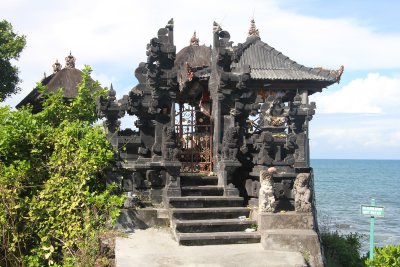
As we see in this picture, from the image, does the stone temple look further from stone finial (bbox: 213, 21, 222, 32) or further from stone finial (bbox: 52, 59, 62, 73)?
stone finial (bbox: 52, 59, 62, 73)

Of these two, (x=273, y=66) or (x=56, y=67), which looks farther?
(x=273, y=66)

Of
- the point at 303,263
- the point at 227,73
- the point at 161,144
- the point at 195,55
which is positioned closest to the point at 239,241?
the point at 303,263

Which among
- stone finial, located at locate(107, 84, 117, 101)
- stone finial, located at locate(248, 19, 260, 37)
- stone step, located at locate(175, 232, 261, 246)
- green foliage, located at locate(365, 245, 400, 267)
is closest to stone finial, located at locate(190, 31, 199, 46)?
stone finial, located at locate(248, 19, 260, 37)

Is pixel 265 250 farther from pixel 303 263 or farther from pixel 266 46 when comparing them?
pixel 266 46

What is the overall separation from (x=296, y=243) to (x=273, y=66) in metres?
13.8

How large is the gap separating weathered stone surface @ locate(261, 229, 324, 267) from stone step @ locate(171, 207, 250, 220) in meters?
1.15

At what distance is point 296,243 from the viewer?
29.2ft

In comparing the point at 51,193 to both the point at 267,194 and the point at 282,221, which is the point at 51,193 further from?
the point at 282,221

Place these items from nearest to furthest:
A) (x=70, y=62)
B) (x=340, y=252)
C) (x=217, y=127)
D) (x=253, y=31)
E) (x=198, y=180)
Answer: (x=198, y=180)
(x=217, y=127)
(x=340, y=252)
(x=70, y=62)
(x=253, y=31)

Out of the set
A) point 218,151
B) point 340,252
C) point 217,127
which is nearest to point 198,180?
point 218,151

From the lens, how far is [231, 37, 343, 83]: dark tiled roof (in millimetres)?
20734

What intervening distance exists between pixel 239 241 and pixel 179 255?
1388mm

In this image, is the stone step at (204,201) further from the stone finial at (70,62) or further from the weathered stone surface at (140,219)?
the stone finial at (70,62)

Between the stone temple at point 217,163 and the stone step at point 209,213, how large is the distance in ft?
0.07
